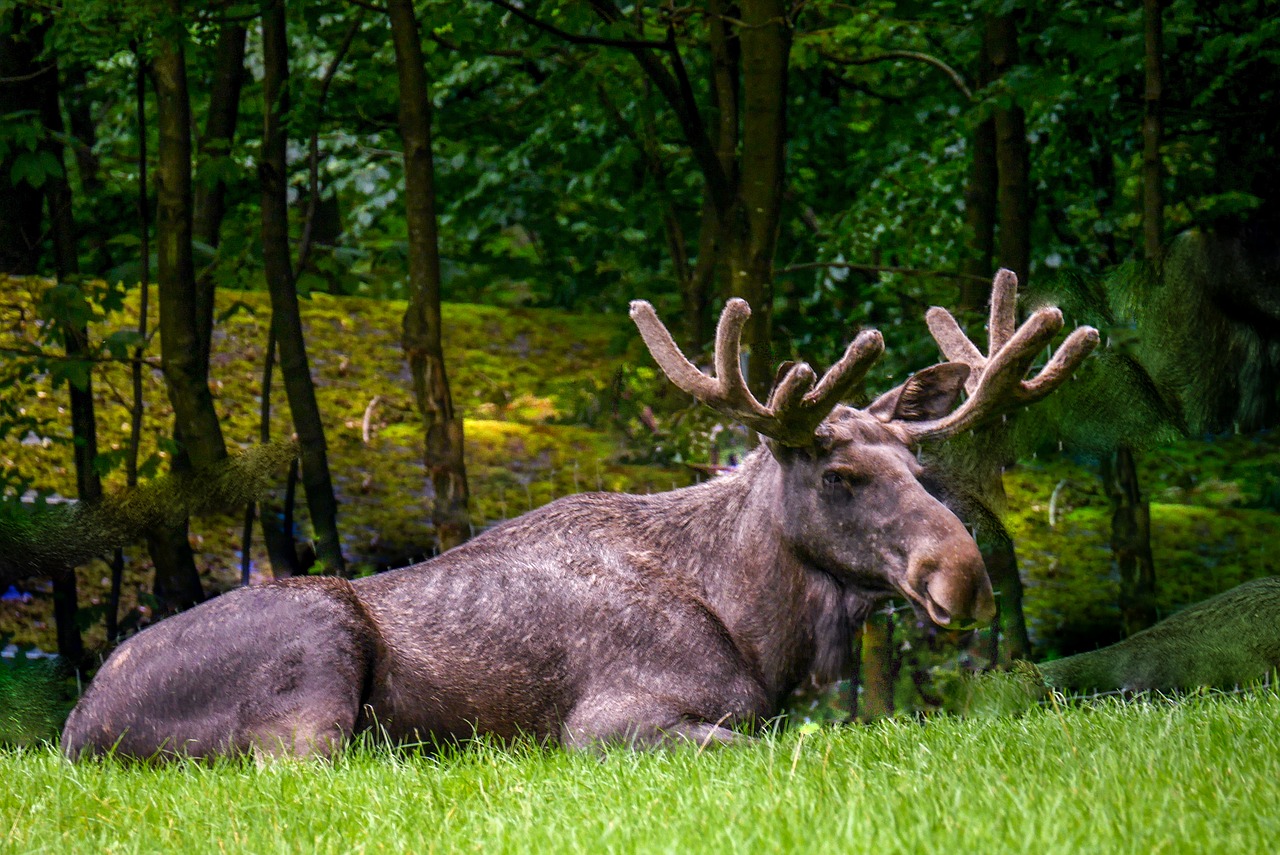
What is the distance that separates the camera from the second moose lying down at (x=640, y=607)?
566cm

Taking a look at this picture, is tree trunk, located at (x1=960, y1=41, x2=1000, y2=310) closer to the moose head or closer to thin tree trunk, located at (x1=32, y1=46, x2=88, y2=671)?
the moose head

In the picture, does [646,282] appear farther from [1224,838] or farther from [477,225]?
[1224,838]

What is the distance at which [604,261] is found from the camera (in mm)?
14445

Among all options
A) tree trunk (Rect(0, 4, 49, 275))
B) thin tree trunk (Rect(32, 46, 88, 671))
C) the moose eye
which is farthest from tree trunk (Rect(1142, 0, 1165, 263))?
tree trunk (Rect(0, 4, 49, 275))

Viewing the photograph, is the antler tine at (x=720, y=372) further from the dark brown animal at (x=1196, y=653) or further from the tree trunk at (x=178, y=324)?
the tree trunk at (x=178, y=324)

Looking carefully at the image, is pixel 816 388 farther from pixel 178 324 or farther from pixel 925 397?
pixel 178 324

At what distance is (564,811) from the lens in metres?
4.12

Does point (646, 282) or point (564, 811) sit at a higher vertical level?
point (646, 282)

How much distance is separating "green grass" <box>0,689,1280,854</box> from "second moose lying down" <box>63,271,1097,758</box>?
34cm

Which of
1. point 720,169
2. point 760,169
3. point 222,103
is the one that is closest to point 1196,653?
point 760,169

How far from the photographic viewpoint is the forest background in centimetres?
826

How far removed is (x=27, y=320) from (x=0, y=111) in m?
1.61

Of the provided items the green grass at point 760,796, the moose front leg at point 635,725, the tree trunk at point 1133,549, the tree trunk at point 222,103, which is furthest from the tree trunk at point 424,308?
the tree trunk at point 1133,549

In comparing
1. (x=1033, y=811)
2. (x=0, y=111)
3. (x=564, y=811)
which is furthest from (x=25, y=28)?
(x=1033, y=811)
